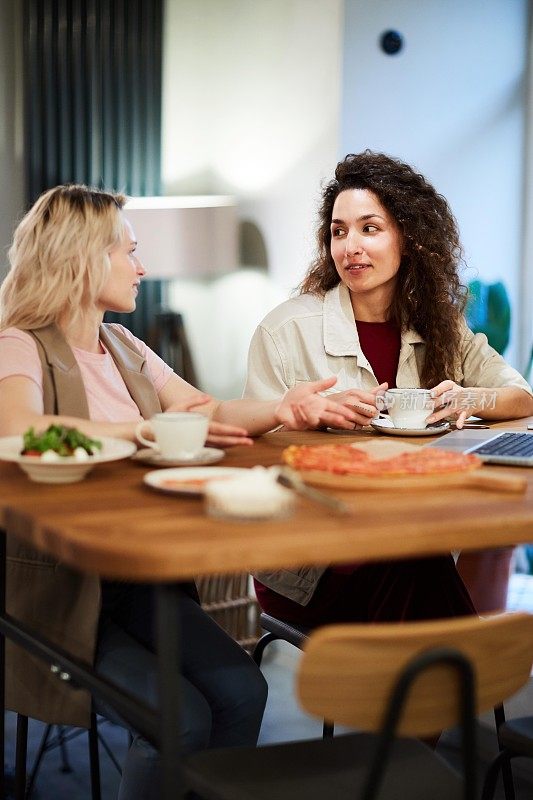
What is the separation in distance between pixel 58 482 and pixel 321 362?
1.16m

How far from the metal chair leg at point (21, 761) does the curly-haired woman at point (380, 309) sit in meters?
0.86

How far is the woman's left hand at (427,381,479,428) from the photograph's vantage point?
214cm

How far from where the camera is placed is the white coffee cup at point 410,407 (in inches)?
81.7

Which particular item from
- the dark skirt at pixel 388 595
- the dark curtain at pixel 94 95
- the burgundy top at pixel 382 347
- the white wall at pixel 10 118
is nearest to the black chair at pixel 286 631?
the dark skirt at pixel 388 595

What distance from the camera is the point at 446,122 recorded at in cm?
442

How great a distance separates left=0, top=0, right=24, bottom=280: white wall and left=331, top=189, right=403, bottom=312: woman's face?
255cm

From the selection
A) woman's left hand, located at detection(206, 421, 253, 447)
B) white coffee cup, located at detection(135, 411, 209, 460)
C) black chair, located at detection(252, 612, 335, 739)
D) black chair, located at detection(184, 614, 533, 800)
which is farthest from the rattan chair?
black chair, located at detection(184, 614, 533, 800)

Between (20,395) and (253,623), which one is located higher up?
(20,395)

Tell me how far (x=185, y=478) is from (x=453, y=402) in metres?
0.89

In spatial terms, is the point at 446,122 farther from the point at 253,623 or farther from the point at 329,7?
the point at 253,623

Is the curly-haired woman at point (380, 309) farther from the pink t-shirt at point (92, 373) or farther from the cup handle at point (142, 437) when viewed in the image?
the cup handle at point (142, 437)

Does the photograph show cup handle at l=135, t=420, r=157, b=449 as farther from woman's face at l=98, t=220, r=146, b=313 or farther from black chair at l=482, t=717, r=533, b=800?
black chair at l=482, t=717, r=533, b=800

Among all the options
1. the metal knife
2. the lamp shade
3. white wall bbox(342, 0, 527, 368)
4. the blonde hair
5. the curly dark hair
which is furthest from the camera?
the lamp shade

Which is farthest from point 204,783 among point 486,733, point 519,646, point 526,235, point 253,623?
point 526,235
